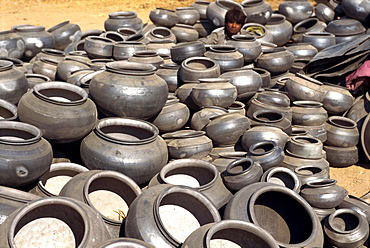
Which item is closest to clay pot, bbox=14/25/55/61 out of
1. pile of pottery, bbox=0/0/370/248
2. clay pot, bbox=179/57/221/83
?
pile of pottery, bbox=0/0/370/248

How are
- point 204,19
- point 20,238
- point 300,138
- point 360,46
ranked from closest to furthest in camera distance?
point 20,238
point 300,138
point 360,46
point 204,19

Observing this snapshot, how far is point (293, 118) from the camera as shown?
654 cm

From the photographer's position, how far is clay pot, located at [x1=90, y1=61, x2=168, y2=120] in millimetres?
5043

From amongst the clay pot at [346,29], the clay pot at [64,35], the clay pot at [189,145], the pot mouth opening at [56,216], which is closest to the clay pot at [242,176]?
the clay pot at [189,145]

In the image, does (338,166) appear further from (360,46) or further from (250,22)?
(250,22)

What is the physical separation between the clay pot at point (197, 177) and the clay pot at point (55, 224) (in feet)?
3.64

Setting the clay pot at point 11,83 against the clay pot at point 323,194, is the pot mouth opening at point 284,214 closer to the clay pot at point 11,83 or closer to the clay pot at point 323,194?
the clay pot at point 323,194

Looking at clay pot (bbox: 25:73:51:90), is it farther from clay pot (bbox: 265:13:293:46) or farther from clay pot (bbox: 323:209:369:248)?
clay pot (bbox: 265:13:293:46)

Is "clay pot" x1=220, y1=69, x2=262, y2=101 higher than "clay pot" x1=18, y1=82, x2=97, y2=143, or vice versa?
"clay pot" x1=18, y1=82, x2=97, y2=143

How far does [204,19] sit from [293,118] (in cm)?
514

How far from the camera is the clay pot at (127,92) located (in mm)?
5043

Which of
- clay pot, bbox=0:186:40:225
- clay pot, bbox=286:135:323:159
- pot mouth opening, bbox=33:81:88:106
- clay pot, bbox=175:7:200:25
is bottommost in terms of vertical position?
clay pot, bbox=286:135:323:159

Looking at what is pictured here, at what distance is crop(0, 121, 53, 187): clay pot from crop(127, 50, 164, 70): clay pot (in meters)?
2.76

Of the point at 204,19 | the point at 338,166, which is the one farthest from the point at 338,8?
the point at 338,166
